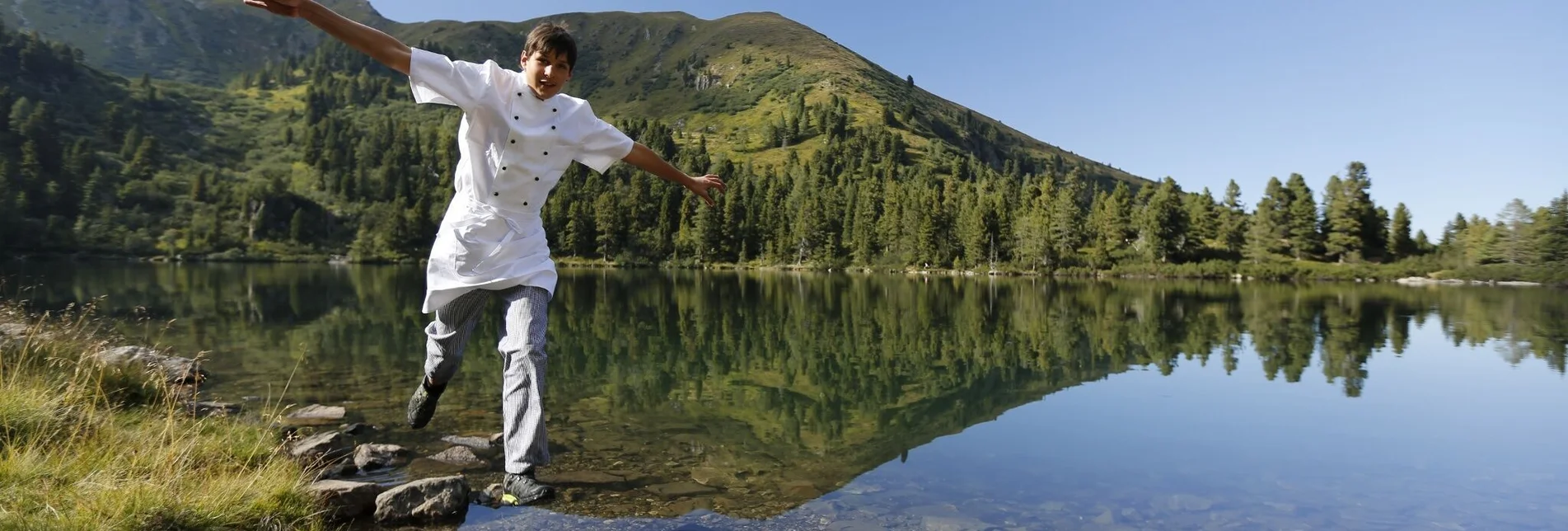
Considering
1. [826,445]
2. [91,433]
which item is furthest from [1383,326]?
[91,433]

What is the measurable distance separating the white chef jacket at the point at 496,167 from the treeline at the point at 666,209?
92.6 metres

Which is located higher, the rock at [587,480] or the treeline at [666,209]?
the treeline at [666,209]

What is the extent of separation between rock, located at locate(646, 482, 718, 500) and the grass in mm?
2543

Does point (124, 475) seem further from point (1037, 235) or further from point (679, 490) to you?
point (1037, 235)

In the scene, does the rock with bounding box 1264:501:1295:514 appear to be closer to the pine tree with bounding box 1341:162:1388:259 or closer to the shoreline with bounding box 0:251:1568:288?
the shoreline with bounding box 0:251:1568:288

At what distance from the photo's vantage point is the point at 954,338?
842 inches

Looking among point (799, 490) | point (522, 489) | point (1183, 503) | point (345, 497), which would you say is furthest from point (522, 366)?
point (1183, 503)

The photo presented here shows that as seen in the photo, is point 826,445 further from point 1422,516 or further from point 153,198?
point 153,198

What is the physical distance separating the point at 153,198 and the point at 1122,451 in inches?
6111

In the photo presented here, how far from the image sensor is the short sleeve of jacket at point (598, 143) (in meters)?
5.35

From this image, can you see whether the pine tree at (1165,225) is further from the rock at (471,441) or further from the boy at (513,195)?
the boy at (513,195)

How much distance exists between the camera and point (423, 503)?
5.34m

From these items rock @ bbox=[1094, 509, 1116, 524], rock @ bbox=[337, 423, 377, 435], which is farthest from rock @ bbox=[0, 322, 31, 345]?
rock @ bbox=[1094, 509, 1116, 524]

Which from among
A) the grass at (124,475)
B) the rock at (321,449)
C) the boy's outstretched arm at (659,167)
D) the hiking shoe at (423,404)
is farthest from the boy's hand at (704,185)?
the rock at (321,449)
